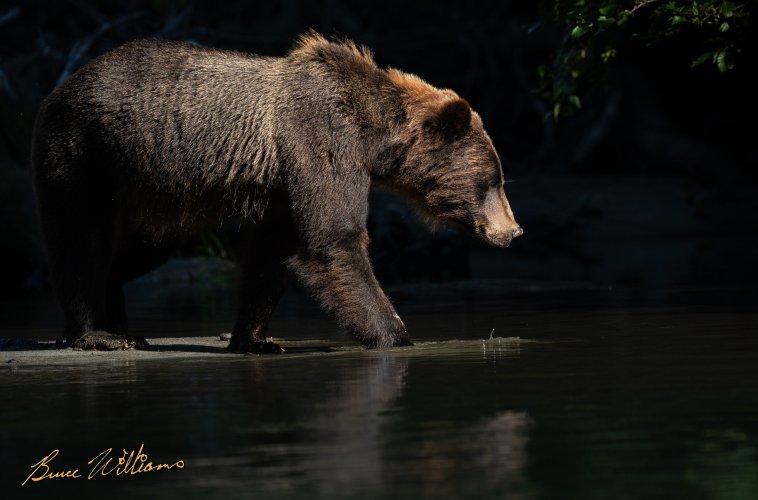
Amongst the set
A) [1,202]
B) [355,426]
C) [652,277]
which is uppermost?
[1,202]

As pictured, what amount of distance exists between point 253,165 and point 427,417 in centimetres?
346

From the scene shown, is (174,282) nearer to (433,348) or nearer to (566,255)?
(566,255)

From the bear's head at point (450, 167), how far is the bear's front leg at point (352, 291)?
2.63ft

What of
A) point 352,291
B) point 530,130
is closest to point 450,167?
point 352,291

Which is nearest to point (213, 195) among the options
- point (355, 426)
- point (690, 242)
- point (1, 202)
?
point (355, 426)

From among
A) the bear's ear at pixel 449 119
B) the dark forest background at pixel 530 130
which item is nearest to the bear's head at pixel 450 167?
the bear's ear at pixel 449 119

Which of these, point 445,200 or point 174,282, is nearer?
point 445,200

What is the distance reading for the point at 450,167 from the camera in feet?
30.3

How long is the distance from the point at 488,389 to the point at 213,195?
3.04 metres

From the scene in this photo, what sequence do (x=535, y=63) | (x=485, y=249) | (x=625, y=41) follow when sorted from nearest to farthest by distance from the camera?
(x=625, y=41) < (x=485, y=249) < (x=535, y=63)

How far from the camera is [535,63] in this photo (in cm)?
2702
